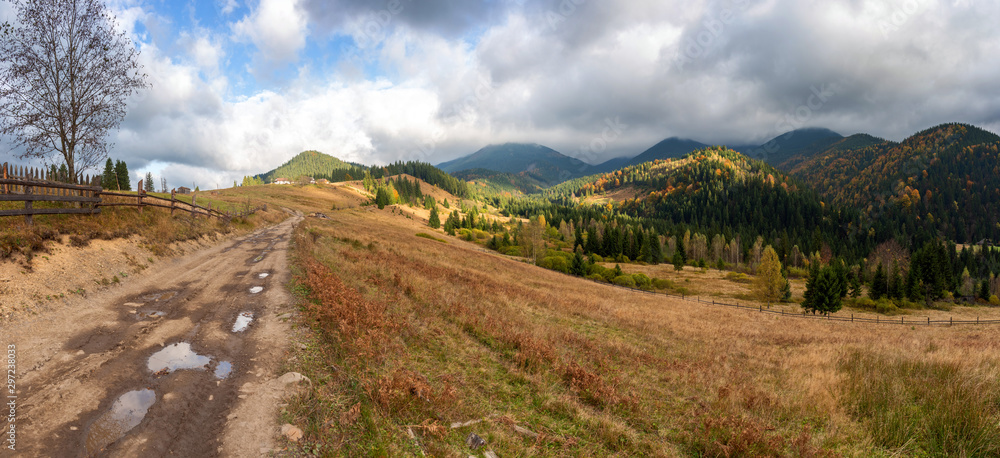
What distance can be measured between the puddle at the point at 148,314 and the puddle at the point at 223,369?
14.6 feet

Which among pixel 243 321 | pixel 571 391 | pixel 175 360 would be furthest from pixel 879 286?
pixel 175 360

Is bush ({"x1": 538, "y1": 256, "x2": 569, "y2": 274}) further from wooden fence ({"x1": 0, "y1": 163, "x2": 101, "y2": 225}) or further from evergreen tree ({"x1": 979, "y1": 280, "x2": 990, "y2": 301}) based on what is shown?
evergreen tree ({"x1": 979, "y1": 280, "x2": 990, "y2": 301})

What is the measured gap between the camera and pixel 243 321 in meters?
10.0

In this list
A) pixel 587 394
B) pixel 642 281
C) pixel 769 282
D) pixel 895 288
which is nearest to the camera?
pixel 587 394

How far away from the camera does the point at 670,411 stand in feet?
28.0

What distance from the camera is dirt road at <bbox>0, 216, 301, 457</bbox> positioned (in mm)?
4914

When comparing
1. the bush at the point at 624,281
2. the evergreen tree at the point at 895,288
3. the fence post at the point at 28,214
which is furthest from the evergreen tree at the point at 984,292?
the fence post at the point at 28,214

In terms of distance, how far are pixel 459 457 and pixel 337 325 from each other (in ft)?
18.5

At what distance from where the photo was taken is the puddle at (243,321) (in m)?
9.47

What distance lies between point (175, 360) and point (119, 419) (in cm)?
248

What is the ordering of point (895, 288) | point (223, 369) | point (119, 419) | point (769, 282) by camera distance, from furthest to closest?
point (895, 288)
point (769, 282)
point (223, 369)
point (119, 419)

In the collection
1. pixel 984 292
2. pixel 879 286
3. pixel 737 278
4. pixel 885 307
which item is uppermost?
pixel 879 286

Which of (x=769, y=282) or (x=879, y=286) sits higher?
(x=769, y=282)

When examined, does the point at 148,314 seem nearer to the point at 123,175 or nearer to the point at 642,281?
the point at 642,281
